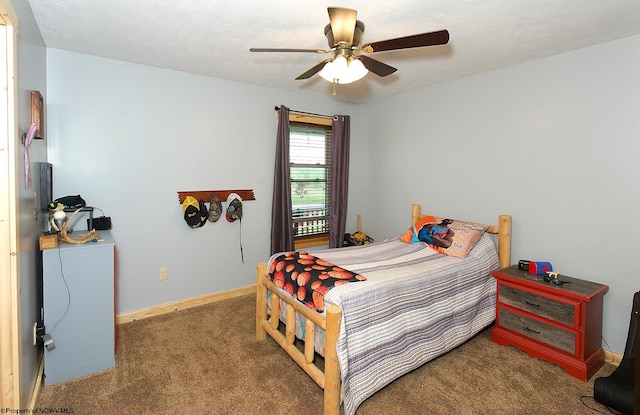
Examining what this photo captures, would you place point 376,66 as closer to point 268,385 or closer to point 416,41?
point 416,41

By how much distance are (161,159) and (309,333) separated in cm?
228

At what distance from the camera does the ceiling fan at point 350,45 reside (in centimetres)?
179

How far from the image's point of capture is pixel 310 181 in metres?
4.31

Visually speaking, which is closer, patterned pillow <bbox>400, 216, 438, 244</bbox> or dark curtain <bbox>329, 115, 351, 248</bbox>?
patterned pillow <bbox>400, 216, 438, 244</bbox>

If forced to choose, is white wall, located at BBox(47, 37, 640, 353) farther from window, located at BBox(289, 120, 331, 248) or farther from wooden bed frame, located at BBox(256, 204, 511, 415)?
window, located at BBox(289, 120, 331, 248)

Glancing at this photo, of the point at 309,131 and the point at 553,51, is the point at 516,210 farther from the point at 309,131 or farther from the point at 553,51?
the point at 309,131

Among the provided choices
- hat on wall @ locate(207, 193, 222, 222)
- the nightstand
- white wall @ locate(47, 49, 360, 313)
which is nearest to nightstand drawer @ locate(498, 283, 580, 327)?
the nightstand

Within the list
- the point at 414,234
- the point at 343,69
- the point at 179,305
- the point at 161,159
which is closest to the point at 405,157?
the point at 414,234

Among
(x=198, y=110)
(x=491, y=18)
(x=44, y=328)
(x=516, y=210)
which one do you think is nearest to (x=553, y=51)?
(x=491, y=18)

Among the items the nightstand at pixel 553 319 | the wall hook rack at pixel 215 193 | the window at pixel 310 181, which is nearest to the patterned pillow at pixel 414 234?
the nightstand at pixel 553 319

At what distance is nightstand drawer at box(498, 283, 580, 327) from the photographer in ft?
7.58

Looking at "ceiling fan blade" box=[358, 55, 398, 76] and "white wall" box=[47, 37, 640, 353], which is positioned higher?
"ceiling fan blade" box=[358, 55, 398, 76]

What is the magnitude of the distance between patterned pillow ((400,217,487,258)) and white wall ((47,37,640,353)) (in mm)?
319

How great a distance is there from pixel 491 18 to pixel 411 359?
2342mm
